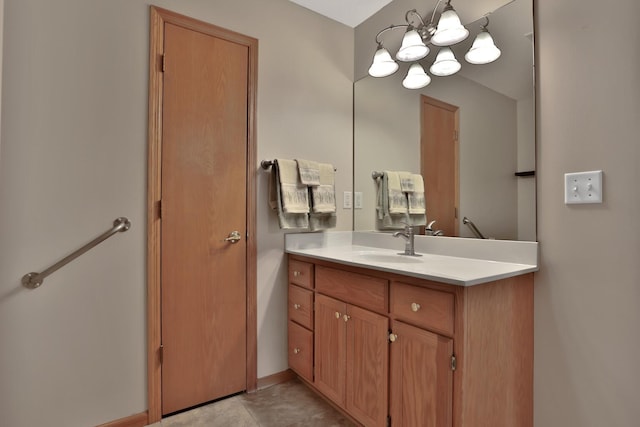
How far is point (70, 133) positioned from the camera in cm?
142

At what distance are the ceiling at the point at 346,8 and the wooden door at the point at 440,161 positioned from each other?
2.50 feet

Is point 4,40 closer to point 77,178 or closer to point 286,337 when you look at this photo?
point 77,178

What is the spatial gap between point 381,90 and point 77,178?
1.78 metres

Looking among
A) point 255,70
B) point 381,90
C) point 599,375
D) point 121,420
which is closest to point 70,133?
point 255,70

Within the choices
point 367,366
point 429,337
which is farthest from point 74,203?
point 429,337

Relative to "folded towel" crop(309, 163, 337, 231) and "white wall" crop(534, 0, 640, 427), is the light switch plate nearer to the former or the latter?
"white wall" crop(534, 0, 640, 427)

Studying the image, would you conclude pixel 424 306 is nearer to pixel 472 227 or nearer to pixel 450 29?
pixel 472 227

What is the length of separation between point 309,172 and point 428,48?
38.6 inches

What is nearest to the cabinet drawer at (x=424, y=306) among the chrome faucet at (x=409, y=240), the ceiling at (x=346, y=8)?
the chrome faucet at (x=409, y=240)

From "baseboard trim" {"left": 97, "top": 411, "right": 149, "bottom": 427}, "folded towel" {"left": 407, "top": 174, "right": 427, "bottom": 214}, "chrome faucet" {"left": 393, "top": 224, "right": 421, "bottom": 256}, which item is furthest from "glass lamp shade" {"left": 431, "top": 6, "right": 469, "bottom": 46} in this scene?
"baseboard trim" {"left": 97, "top": 411, "right": 149, "bottom": 427}

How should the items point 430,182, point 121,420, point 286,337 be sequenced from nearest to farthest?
1. point 121,420
2. point 430,182
3. point 286,337

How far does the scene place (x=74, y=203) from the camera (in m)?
1.43

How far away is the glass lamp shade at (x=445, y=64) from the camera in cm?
171

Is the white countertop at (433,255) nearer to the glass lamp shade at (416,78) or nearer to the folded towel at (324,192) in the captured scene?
the folded towel at (324,192)
